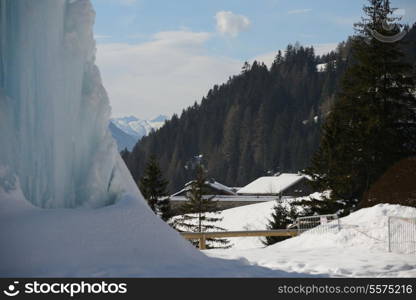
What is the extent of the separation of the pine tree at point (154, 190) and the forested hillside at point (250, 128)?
3774 inches

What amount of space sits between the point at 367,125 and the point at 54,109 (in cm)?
2436

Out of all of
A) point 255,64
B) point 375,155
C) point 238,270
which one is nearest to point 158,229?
point 238,270

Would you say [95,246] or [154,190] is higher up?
[95,246]

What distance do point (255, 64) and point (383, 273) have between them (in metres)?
183

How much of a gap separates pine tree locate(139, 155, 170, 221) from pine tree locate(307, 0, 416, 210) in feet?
34.9

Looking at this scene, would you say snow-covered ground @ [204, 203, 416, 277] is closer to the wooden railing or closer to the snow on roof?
the wooden railing

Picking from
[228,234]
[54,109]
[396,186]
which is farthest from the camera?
[396,186]

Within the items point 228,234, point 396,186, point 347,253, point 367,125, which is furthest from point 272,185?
point 347,253

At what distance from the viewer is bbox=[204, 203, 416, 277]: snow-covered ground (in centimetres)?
1349

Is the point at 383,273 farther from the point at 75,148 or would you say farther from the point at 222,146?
the point at 222,146

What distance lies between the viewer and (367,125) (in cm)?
3306

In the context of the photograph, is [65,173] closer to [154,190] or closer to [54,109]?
[54,109]

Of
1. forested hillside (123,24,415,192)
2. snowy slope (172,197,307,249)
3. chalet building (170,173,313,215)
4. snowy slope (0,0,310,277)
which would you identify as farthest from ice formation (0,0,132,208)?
forested hillside (123,24,415,192)

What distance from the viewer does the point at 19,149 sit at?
1141 cm
